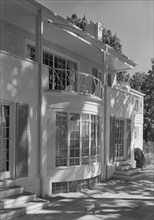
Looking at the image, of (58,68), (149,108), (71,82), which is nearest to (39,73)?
(58,68)

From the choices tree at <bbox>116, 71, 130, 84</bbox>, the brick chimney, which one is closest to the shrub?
the brick chimney

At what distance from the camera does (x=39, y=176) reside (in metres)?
9.94

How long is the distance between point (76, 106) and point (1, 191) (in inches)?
181

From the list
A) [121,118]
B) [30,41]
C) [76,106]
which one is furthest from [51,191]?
[121,118]

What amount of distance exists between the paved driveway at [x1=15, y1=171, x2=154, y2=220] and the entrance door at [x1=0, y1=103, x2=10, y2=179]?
1.79 meters

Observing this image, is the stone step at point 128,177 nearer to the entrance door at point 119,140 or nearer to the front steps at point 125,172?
the front steps at point 125,172

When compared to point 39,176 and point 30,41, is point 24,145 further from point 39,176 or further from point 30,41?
point 30,41

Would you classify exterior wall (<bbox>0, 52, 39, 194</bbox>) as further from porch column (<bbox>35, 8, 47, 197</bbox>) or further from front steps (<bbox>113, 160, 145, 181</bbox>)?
front steps (<bbox>113, 160, 145, 181</bbox>)

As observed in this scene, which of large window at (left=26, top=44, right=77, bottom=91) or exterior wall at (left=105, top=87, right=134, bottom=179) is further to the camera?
exterior wall at (left=105, top=87, right=134, bottom=179)

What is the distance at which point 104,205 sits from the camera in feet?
30.3

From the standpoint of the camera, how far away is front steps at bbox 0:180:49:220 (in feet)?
24.5

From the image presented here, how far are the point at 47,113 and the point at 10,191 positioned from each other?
129 inches

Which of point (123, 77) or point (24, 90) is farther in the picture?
point (123, 77)

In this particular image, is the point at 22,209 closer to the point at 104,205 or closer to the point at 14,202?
the point at 14,202
